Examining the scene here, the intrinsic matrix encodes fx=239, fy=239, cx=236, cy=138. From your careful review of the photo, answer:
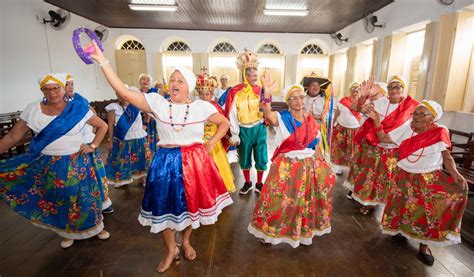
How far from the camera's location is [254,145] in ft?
11.3

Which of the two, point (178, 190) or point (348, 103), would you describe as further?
point (348, 103)

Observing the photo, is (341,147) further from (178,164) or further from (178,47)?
(178,47)


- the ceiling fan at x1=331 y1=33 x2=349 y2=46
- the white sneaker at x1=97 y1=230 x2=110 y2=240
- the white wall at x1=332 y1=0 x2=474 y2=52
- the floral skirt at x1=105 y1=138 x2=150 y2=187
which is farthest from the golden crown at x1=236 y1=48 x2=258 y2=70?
the ceiling fan at x1=331 y1=33 x2=349 y2=46

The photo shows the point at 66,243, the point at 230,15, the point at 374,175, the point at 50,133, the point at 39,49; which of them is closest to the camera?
Result: the point at 50,133

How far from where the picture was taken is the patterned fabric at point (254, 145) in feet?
11.0

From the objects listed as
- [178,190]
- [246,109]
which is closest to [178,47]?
[246,109]

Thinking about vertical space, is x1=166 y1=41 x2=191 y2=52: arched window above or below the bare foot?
above

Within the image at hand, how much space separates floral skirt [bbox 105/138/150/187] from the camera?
3.41 m

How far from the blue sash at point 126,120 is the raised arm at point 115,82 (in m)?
1.73

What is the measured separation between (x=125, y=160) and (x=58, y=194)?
128 cm

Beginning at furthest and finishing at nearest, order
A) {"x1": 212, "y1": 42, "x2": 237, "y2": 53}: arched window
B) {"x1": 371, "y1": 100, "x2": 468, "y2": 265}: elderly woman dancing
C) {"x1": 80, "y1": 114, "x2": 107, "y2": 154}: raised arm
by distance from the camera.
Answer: {"x1": 212, "y1": 42, "x2": 237, "y2": 53}: arched window < {"x1": 80, "y1": 114, "x2": 107, "y2": 154}: raised arm < {"x1": 371, "y1": 100, "x2": 468, "y2": 265}: elderly woman dancing

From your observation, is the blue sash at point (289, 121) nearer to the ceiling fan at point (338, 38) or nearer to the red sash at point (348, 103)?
the red sash at point (348, 103)

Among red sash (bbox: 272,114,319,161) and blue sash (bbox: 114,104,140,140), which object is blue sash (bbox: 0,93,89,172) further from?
red sash (bbox: 272,114,319,161)

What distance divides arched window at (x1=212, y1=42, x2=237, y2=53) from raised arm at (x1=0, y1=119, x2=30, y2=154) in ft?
30.3
